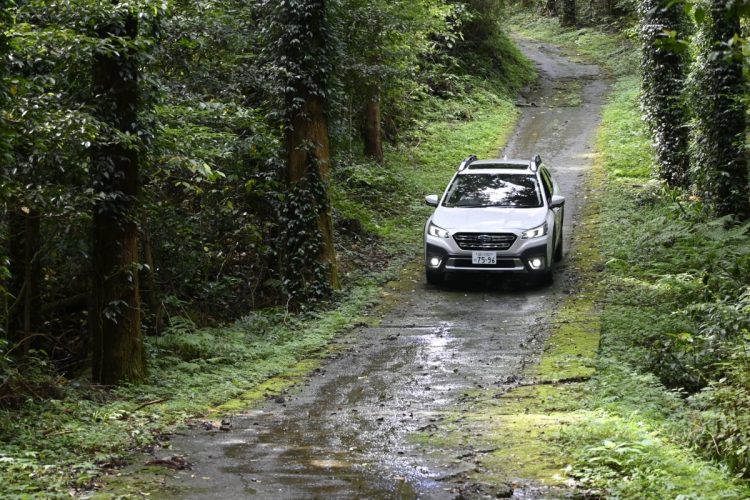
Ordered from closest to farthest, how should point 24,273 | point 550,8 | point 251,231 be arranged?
point 24,273, point 251,231, point 550,8

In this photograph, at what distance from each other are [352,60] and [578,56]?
31.9 metres

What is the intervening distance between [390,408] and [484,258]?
225 inches

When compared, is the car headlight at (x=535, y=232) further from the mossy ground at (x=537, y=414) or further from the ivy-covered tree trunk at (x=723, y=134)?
the ivy-covered tree trunk at (x=723, y=134)

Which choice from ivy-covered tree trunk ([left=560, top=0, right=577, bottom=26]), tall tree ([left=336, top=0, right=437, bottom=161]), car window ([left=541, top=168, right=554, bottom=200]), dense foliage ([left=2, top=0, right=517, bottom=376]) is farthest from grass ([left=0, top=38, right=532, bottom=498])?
ivy-covered tree trunk ([left=560, top=0, right=577, bottom=26])

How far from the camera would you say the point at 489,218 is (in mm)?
13922

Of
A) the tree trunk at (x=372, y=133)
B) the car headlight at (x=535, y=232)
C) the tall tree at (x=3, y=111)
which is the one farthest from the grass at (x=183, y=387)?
the tree trunk at (x=372, y=133)

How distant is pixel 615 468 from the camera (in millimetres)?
5820

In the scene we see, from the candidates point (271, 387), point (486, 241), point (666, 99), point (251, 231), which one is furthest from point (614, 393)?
point (666, 99)

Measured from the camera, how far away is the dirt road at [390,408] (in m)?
5.80

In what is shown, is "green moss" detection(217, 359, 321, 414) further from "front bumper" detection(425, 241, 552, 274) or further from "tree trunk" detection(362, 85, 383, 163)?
"tree trunk" detection(362, 85, 383, 163)

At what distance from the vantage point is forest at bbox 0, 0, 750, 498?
7.01 m

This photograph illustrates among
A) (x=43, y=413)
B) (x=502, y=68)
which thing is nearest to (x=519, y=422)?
(x=43, y=413)

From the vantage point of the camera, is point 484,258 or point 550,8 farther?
point 550,8

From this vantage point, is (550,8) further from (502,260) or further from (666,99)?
(502,260)
